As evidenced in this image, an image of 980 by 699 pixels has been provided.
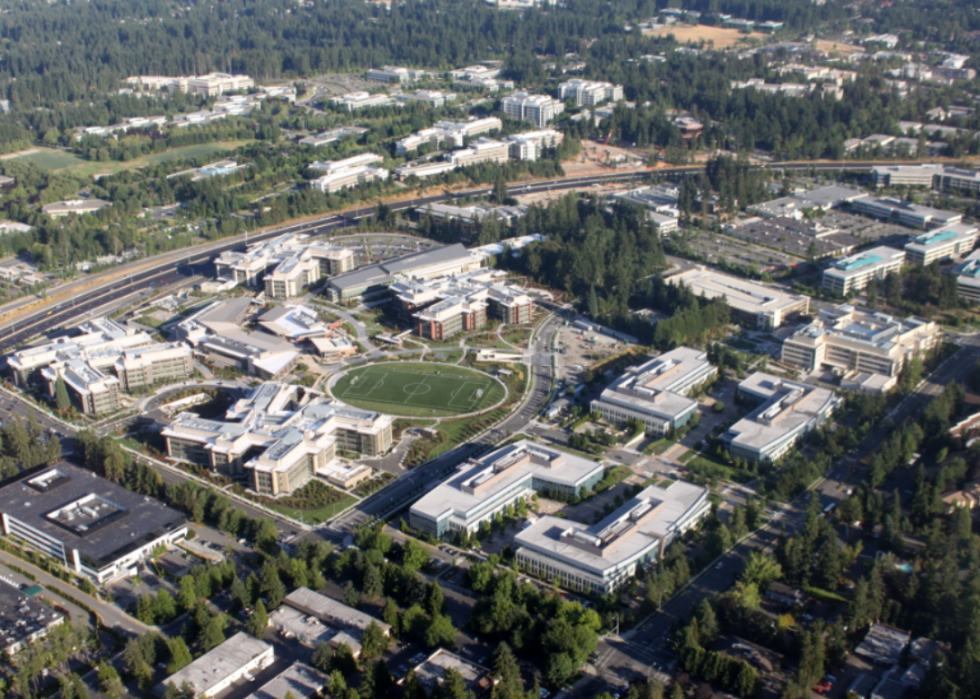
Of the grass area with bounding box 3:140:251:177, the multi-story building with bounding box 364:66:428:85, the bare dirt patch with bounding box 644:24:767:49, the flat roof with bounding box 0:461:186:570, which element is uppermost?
the bare dirt patch with bounding box 644:24:767:49

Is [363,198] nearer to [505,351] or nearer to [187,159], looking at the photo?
[187,159]

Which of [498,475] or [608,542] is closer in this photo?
[608,542]

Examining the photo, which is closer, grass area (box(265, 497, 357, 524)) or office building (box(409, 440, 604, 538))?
office building (box(409, 440, 604, 538))

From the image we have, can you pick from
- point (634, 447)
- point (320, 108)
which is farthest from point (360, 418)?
point (320, 108)

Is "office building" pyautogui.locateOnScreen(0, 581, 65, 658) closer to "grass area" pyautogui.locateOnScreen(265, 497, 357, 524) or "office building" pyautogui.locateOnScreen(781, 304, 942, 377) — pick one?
"grass area" pyautogui.locateOnScreen(265, 497, 357, 524)

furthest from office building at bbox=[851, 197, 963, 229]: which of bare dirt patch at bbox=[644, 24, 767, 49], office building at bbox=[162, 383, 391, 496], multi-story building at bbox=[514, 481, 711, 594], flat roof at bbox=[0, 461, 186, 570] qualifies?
bare dirt patch at bbox=[644, 24, 767, 49]

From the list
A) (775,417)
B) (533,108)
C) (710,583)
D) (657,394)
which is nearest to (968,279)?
(775,417)

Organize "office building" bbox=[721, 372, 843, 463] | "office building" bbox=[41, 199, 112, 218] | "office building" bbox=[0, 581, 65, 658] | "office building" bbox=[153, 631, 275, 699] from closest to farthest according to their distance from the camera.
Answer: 1. "office building" bbox=[153, 631, 275, 699]
2. "office building" bbox=[0, 581, 65, 658]
3. "office building" bbox=[721, 372, 843, 463]
4. "office building" bbox=[41, 199, 112, 218]

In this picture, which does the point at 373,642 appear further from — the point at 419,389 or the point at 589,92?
the point at 589,92
